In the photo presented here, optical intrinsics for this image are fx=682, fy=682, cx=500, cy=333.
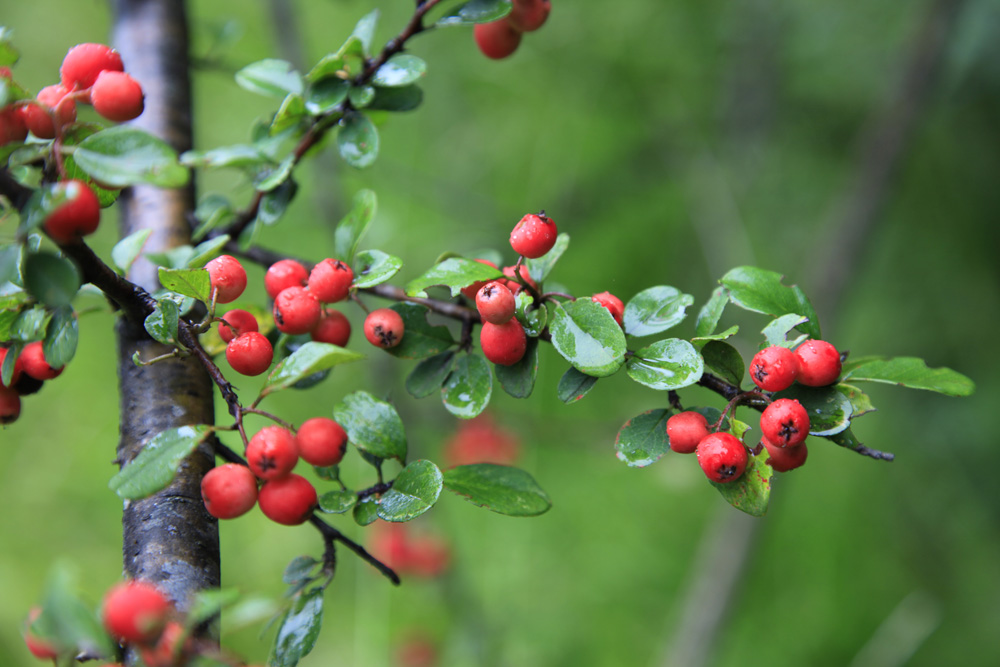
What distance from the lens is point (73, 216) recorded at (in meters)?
0.24

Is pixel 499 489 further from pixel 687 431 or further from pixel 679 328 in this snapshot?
pixel 679 328

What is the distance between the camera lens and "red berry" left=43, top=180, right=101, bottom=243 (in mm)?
231

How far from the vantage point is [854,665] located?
3.54 feet

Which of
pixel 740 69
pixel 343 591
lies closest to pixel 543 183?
pixel 740 69

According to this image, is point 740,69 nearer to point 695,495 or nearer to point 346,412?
point 695,495

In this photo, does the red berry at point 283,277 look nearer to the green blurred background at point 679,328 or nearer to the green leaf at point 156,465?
the green leaf at point 156,465

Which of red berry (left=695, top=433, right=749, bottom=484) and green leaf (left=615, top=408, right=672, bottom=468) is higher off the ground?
red berry (left=695, top=433, right=749, bottom=484)

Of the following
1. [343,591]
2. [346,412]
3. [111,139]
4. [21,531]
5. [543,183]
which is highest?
[111,139]

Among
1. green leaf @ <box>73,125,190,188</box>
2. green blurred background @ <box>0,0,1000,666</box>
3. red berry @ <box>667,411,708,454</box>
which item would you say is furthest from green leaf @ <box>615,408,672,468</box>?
green blurred background @ <box>0,0,1000,666</box>

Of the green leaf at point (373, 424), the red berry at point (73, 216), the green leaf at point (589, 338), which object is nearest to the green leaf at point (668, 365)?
the green leaf at point (589, 338)

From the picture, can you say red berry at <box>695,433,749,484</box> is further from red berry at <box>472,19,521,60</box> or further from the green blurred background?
the green blurred background

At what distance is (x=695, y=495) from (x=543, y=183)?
706mm

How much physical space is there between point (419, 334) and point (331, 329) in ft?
0.16

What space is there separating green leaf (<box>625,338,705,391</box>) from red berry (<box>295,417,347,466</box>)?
0.44 ft
